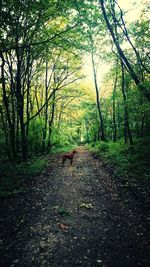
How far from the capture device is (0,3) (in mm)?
7477

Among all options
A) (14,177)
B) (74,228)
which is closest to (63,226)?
(74,228)

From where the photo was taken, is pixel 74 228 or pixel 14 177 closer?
pixel 74 228

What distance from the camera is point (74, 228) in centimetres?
531

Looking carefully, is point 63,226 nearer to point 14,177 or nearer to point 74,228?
point 74,228

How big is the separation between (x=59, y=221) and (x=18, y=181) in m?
4.18

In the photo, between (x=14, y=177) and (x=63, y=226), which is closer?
(x=63, y=226)

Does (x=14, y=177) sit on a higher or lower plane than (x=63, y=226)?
higher

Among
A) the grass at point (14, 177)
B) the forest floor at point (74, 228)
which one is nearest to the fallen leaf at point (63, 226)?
the forest floor at point (74, 228)

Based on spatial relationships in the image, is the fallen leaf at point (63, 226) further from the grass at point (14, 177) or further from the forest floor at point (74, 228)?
the grass at point (14, 177)

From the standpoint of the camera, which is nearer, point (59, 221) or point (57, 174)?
point (59, 221)

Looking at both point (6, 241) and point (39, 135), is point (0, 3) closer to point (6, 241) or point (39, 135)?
point (6, 241)

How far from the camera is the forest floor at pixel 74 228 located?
13.8 feet

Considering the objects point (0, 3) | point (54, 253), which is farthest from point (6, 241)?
point (0, 3)

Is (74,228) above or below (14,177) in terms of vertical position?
below
